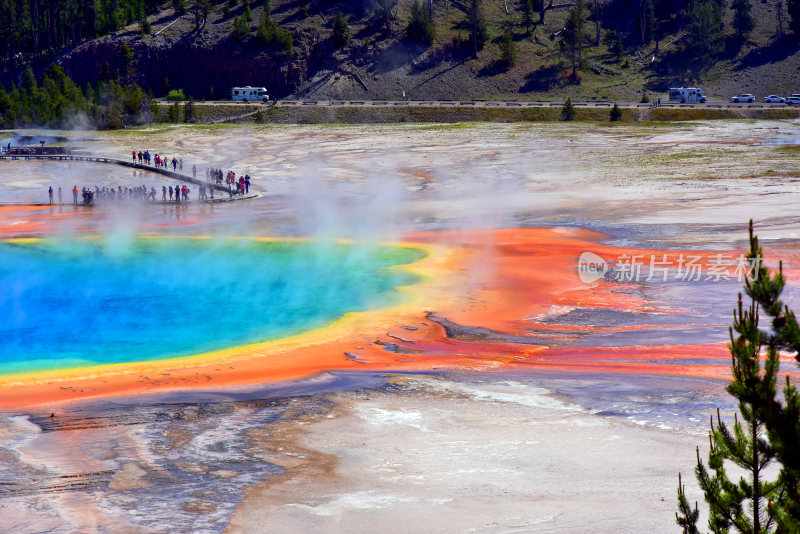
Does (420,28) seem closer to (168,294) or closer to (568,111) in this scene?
(568,111)

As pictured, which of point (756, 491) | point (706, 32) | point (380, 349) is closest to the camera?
point (756, 491)

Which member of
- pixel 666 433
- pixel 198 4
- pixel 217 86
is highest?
pixel 198 4

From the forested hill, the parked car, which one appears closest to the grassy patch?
the parked car

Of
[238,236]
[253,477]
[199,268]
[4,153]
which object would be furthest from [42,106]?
[253,477]

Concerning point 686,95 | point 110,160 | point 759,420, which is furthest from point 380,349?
point 686,95

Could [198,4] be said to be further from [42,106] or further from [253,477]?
[253,477]

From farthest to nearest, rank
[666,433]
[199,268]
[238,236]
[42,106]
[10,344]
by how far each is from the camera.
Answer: [42,106], [238,236], [199,268], [10,344], [666,433]

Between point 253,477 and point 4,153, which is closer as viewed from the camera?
point 253,477
